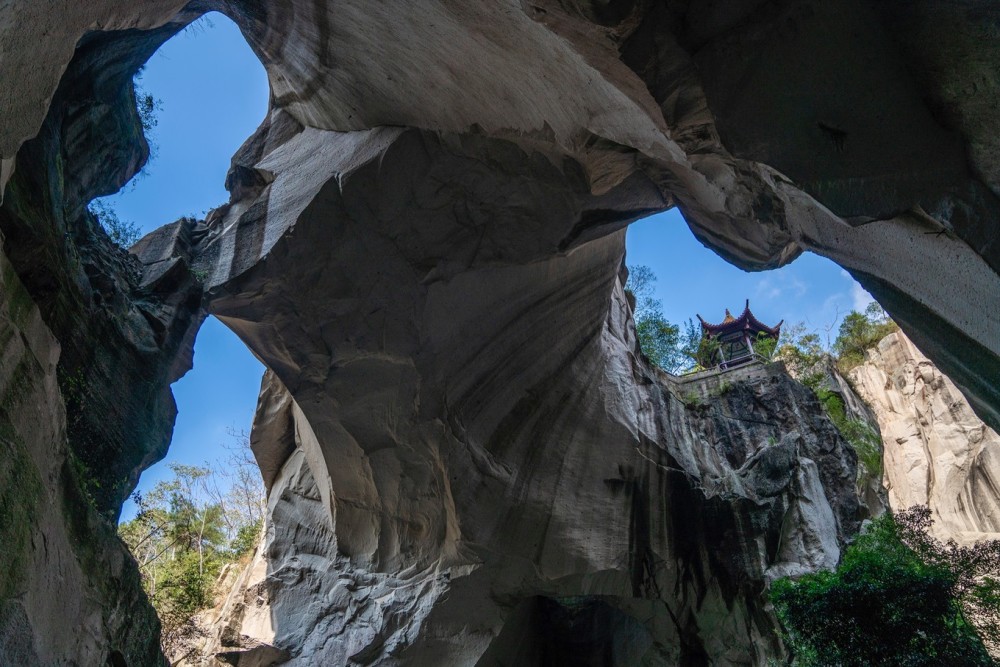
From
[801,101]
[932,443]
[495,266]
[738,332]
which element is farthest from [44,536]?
[738,332]

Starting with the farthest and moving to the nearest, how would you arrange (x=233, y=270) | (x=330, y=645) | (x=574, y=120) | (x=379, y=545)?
(x=379, y=545) < (x=330, y=645) < (x=233, y=270) < (x=574, y=120)

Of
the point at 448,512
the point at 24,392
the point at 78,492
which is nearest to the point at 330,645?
the point at 448,512

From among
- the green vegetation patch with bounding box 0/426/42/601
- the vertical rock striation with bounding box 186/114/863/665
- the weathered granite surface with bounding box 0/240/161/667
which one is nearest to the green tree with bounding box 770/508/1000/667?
the vertical rock striation with bounding box 186/114/863/665

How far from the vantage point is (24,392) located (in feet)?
17.6

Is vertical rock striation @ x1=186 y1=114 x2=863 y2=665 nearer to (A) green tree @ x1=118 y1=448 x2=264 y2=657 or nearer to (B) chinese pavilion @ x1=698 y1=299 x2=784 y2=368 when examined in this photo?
(A) green tree @ x1=118 y1=448 x2=264 y2=657

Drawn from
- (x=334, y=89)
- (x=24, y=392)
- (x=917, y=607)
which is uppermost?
(x=334, y=89)

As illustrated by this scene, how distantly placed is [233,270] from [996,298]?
814 cm

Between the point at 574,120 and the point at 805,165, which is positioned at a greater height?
the point at 574,120

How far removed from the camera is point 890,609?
798 centimetres

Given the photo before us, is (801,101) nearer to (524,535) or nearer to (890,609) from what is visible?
Result: (890,609)

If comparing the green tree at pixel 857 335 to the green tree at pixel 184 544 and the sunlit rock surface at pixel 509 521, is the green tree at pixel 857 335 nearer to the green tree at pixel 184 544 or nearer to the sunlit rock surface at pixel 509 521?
the sunlit rock surface at pixel 509 521

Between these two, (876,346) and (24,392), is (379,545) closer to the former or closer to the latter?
(24,392)

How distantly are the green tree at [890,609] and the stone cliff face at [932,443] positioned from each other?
12.2 m

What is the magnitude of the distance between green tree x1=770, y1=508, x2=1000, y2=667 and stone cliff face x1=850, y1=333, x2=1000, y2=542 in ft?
40.0
